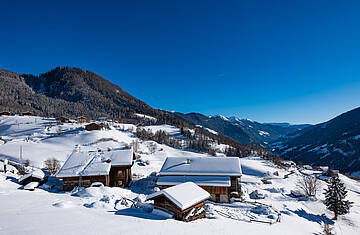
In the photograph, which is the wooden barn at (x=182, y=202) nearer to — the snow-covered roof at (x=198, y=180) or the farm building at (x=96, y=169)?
the snow-covered roof at (x=198, y=180)

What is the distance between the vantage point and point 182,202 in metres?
15.8

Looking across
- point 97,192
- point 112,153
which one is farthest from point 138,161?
point 97,192

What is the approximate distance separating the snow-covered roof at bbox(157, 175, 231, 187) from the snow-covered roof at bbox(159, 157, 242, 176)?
23.3 inches

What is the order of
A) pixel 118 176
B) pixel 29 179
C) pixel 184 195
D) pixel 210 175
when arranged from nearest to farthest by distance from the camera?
pixel 184 195, pixel 29 179, pixel 210 175, pixel 118 176

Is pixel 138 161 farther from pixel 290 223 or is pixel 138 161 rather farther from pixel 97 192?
pixel 290 223

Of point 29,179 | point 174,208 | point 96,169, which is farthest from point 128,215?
point 29,179

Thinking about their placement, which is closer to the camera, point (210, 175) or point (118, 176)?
point (210, 175)

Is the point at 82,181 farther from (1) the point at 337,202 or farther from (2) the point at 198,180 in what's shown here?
(1) the point at 337,202

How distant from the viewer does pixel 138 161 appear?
57.0 meters

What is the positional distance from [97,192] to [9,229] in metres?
14.6

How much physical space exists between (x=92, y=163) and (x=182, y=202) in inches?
835

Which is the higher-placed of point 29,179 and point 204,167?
point 204,167

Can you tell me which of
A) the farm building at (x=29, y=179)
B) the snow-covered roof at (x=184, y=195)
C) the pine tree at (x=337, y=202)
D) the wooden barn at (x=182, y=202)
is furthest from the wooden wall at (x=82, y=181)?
the pine tree at (x=337, y=202)

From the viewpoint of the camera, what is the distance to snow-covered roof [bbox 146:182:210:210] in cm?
1583
